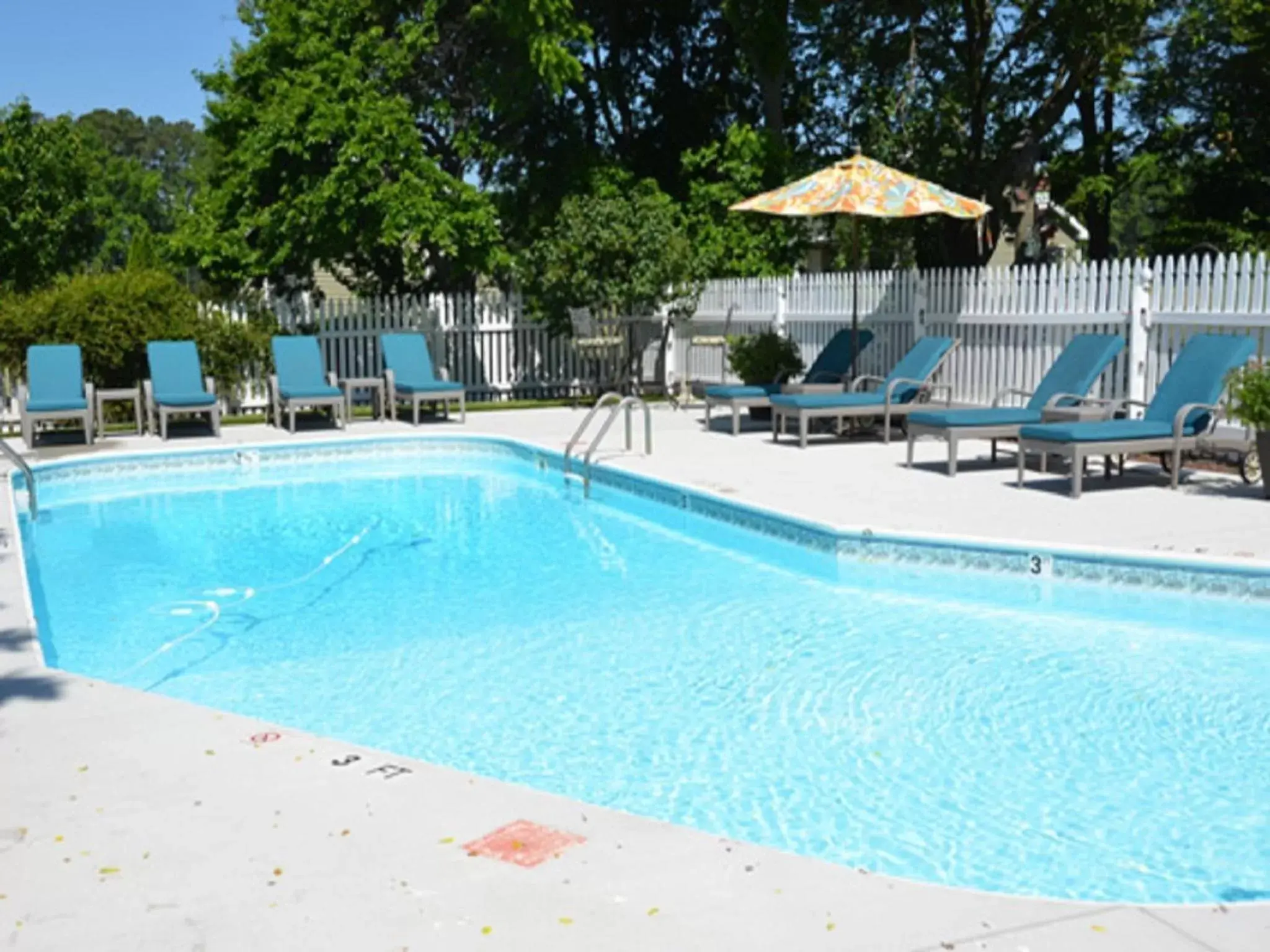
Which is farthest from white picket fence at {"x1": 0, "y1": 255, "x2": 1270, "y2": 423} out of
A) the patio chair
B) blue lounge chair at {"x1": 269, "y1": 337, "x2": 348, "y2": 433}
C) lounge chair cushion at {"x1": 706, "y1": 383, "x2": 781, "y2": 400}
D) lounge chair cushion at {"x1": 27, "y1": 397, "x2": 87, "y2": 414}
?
lounge chair cushion at {"x1": 27, "y1": 397, "x2": 87, "y2": 414}

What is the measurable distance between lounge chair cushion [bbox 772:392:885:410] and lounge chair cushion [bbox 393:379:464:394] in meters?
4.83

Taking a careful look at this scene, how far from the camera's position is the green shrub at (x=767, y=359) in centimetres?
1535

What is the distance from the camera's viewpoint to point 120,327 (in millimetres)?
16609

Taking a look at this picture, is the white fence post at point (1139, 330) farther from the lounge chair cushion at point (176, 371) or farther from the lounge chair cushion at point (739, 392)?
the lounge chair cushion at point (176, 371)

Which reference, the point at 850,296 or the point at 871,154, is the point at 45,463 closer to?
the point at 850,296

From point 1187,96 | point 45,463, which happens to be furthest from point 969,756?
point 1187,96

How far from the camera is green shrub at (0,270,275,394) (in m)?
16.5

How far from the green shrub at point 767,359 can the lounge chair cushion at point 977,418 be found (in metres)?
4.13

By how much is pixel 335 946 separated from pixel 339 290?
34540 mm

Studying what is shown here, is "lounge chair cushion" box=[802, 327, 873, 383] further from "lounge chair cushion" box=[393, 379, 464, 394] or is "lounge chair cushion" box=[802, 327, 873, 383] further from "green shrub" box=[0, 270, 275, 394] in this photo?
"green shrub" box=[0, 270, 275, 394]

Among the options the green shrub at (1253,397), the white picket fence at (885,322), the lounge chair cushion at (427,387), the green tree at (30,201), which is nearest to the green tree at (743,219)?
the white picket fence at (885,322)

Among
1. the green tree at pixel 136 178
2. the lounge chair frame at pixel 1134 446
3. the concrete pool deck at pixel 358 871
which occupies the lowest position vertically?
the concrete pool deck at pixel 358 871

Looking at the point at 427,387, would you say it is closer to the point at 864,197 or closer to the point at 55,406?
the point at 55,406

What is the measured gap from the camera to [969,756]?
5352 mm
